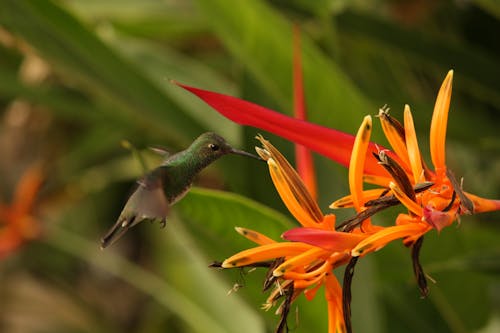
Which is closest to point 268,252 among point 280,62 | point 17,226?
point 280,62

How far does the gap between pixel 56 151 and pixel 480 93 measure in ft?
2.32

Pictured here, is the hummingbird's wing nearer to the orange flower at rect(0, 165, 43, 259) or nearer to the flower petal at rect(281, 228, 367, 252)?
the flower petal at rect(281, 228, 367, 252)

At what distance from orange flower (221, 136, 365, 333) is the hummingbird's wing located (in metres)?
0.04

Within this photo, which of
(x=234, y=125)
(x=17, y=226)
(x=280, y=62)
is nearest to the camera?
(x=280, y=62)

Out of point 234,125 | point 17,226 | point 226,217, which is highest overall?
point 226,217

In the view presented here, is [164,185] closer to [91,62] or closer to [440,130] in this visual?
[440,130]

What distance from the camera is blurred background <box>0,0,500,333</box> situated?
1.78ft

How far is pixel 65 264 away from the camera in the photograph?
144 cm

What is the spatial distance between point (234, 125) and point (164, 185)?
19.7 inches

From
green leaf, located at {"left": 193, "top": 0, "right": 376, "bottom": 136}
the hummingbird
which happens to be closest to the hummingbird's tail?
the hummingbird

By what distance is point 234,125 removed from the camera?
0.77 meters

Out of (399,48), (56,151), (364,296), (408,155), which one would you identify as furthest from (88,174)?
(408,155)

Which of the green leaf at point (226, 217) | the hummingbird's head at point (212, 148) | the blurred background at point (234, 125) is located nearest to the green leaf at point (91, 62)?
the blurred background at point (234, 125)

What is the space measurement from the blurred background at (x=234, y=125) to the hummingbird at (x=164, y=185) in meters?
0.08
